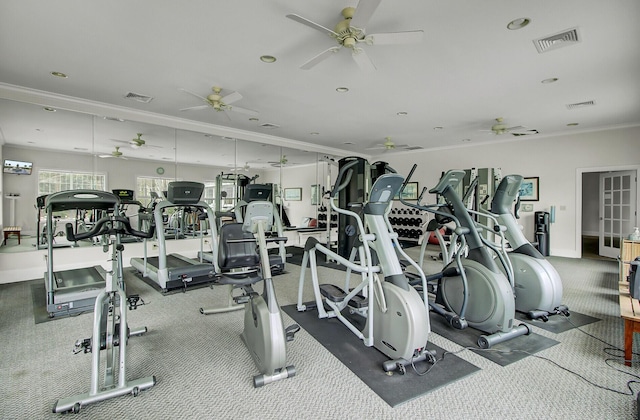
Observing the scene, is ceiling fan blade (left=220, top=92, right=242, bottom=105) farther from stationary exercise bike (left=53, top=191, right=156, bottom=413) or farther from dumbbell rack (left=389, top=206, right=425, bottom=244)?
dumbbell rack (left=389, top=206, right=425, bottom=244)

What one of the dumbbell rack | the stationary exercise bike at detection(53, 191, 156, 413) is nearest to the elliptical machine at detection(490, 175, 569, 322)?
the stationary exercise bike at detection(53, 191, 156, 413)

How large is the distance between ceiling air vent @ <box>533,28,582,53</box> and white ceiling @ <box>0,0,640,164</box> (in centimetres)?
6

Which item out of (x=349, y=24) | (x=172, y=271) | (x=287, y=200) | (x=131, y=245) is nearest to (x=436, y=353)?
(x=349, y=24)

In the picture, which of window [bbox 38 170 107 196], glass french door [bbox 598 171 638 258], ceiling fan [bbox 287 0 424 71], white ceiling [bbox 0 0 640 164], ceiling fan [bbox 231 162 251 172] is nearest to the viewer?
ceiling fan [bbox 287 0 424 71]

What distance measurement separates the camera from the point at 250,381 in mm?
2182

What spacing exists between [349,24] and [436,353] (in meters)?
2.88

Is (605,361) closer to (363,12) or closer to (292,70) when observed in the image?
(363,12)

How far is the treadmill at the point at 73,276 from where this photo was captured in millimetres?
2675

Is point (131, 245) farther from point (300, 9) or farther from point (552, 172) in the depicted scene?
point (552, 172)

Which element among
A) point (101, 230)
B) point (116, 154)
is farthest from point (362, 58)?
point (116, 154)

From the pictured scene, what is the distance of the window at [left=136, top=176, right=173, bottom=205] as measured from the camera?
619cm

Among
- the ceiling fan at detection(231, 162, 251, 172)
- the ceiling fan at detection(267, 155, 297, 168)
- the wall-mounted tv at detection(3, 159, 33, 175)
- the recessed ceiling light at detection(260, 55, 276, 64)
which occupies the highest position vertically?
the recessed ceiling light at detection(260, 55, 276, 64)

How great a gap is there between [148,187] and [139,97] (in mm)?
2124

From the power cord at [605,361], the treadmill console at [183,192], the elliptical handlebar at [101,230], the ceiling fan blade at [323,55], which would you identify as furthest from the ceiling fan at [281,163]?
the power cord at [605,361]
